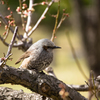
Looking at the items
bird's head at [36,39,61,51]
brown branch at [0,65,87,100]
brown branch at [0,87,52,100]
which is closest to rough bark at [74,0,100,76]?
bird's head at [36,39,61,51]

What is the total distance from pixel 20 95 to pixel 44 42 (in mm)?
873

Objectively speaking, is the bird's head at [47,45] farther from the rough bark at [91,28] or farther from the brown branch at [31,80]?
the rough bark at [91,28]

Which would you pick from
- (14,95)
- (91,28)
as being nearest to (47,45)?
(14,95)

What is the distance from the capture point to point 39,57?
3016 mm

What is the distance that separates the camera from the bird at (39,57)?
9.82ft

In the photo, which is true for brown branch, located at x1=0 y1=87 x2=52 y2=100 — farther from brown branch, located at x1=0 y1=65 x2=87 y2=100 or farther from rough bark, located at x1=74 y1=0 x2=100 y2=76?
rough bark, located at x1=74 y1=0 x2=100 y2=76

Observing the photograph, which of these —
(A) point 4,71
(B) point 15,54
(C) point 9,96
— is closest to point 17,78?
(A) point 4,71

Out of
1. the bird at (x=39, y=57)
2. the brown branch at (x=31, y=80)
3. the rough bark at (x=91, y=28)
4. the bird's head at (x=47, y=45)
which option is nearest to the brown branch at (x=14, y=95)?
the bird at (x=39, y=57)

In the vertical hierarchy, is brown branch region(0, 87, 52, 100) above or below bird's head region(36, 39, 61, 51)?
below

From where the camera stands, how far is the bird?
9.82ft

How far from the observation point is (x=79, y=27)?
6.73 m

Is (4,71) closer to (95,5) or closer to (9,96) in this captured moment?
→ (9,96)

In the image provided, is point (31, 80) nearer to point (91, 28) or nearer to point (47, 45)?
point (47, 45)

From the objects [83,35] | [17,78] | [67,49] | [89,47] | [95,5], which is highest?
[95,5]
